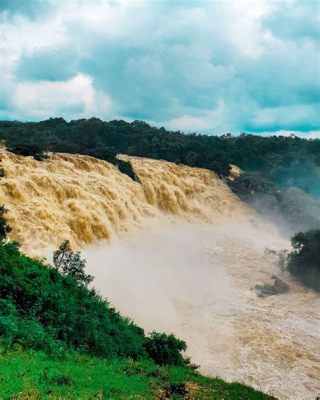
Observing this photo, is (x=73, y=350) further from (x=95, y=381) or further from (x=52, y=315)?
(x=95, y=381)

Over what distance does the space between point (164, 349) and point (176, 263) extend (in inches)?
689

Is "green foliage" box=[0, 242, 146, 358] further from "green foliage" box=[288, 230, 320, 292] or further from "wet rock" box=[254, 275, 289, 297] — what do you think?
"green foliage" box=[288, 230, 320, 292]

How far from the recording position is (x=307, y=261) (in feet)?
101

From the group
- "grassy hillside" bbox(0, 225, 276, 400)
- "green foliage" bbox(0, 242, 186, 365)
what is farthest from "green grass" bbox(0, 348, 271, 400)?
"green foliage" bbox(0, 242, 186, 365)

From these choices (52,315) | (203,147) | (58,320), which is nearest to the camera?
(58,320)

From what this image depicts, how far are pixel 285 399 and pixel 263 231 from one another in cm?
3276

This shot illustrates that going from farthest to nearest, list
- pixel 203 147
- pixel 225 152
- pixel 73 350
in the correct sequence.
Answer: pixel 225 152 → pixel 203 147 → pixel 73 350

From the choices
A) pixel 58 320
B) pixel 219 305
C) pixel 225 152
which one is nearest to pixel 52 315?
pixel 58 320

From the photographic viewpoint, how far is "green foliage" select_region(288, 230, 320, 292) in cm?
2978

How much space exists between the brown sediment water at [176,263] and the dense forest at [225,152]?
14.9ft

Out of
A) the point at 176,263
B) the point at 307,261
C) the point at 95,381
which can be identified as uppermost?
the point at 307,261

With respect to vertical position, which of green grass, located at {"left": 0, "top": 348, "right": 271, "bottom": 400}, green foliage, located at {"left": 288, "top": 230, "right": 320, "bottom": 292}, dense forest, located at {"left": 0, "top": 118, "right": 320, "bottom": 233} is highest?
dense forest, located at {"left": 0, "top": 118, "right": 320, "bottom": 233}

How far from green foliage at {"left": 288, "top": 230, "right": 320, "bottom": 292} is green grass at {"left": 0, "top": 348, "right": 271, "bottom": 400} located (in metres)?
21.1

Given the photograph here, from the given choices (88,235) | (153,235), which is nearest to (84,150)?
(153,235)
